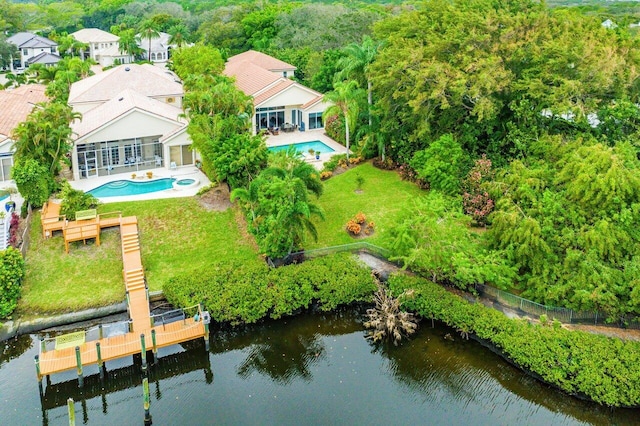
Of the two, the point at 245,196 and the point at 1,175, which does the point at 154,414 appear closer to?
the point at 245,196

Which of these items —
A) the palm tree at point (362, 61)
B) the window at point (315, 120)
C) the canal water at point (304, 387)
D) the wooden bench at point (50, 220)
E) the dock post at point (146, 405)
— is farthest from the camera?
the window at point (315, 120)

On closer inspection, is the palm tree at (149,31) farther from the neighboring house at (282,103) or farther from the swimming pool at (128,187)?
the swimming pool at (128,187)

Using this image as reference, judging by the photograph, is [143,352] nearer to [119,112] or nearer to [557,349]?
[557,349]

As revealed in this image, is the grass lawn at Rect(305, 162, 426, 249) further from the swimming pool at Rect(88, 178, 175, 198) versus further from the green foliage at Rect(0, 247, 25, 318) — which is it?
the green foliage at Rect(0, 247, 25, 318)

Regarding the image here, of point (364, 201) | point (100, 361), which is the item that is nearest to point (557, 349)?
point (364, 201)

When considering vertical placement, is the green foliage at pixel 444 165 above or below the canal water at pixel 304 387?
above

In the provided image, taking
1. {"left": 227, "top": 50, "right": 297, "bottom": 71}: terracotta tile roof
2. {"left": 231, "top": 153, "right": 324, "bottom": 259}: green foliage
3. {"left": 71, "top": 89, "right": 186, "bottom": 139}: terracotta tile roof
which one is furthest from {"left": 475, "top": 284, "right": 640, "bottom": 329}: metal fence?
{"left": 227, "top": 50, "right": 297, "bottom": 71}: terracotta tile roof

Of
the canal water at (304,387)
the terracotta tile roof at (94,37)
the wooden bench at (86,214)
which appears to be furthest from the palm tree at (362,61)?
the terracotta tile roof at (94,37)
